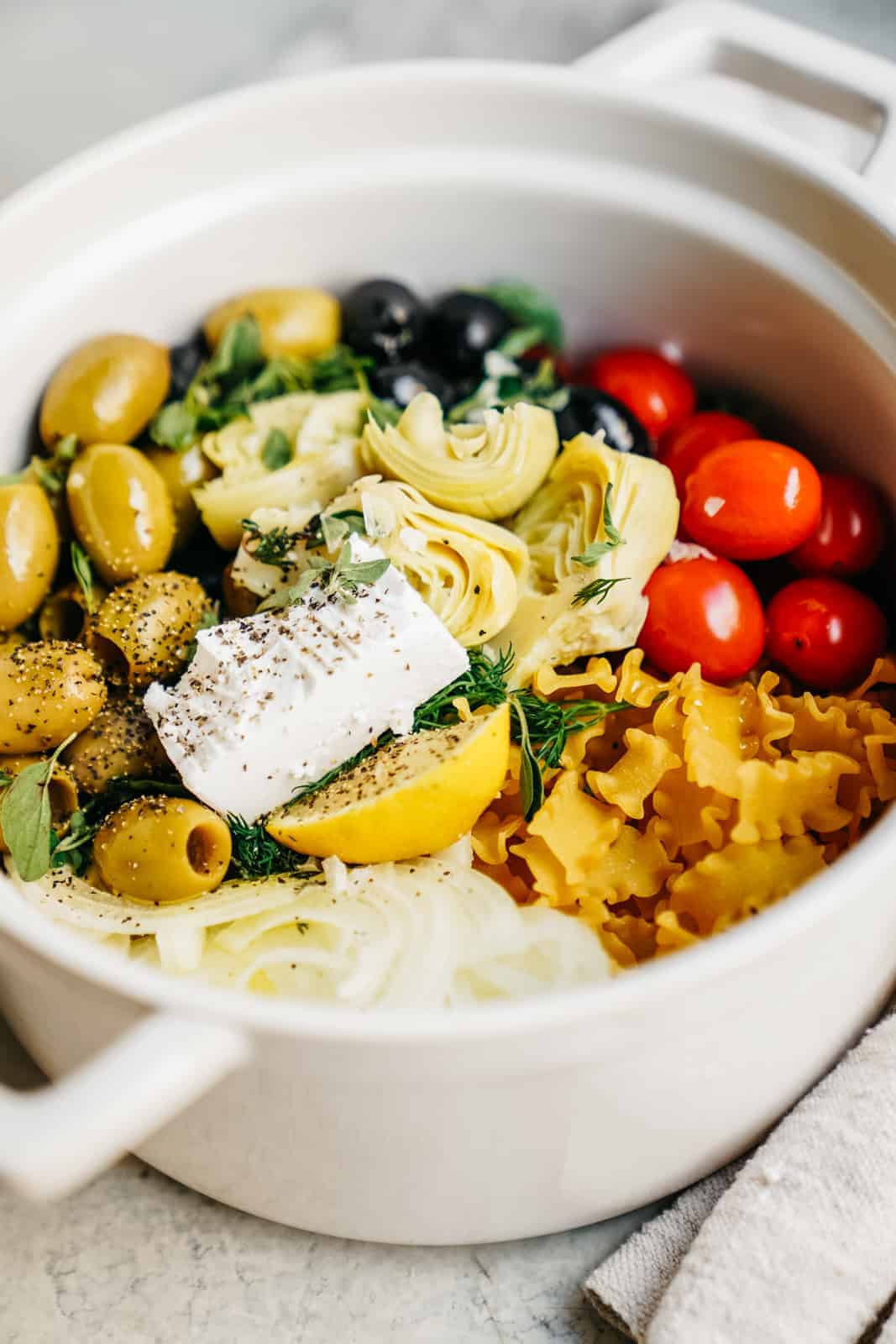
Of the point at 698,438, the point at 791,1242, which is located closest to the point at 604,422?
the point at 698,438

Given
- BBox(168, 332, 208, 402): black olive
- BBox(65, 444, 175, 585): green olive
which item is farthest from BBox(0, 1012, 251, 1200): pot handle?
BBox(168, 332, 208, 402): black olive

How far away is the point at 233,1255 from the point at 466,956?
1.08 feet

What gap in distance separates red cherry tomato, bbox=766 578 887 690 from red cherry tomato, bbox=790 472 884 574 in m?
0.03

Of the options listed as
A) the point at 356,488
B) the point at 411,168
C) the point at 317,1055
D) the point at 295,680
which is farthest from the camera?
the point at 411,168

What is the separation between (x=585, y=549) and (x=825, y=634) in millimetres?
246

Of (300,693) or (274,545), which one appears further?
(274,545)

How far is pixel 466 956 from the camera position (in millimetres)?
949

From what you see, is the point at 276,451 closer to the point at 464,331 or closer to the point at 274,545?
the point at 274,545

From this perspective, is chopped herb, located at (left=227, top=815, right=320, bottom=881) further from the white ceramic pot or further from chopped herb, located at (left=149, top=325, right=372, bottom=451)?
chopped herb, located at (left=149, top=325, right=372, bottom=451)

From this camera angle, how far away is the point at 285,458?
4.29 ft

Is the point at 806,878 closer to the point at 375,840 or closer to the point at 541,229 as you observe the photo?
the point at 375,840

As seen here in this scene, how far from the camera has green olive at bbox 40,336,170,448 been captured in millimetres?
1281

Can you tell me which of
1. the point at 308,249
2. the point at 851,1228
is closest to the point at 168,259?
the point at 308,249

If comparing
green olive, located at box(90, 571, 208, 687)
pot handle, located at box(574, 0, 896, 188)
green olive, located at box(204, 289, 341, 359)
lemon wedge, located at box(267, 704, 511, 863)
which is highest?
pot handle, located at box(574, 0, 896, 188)
